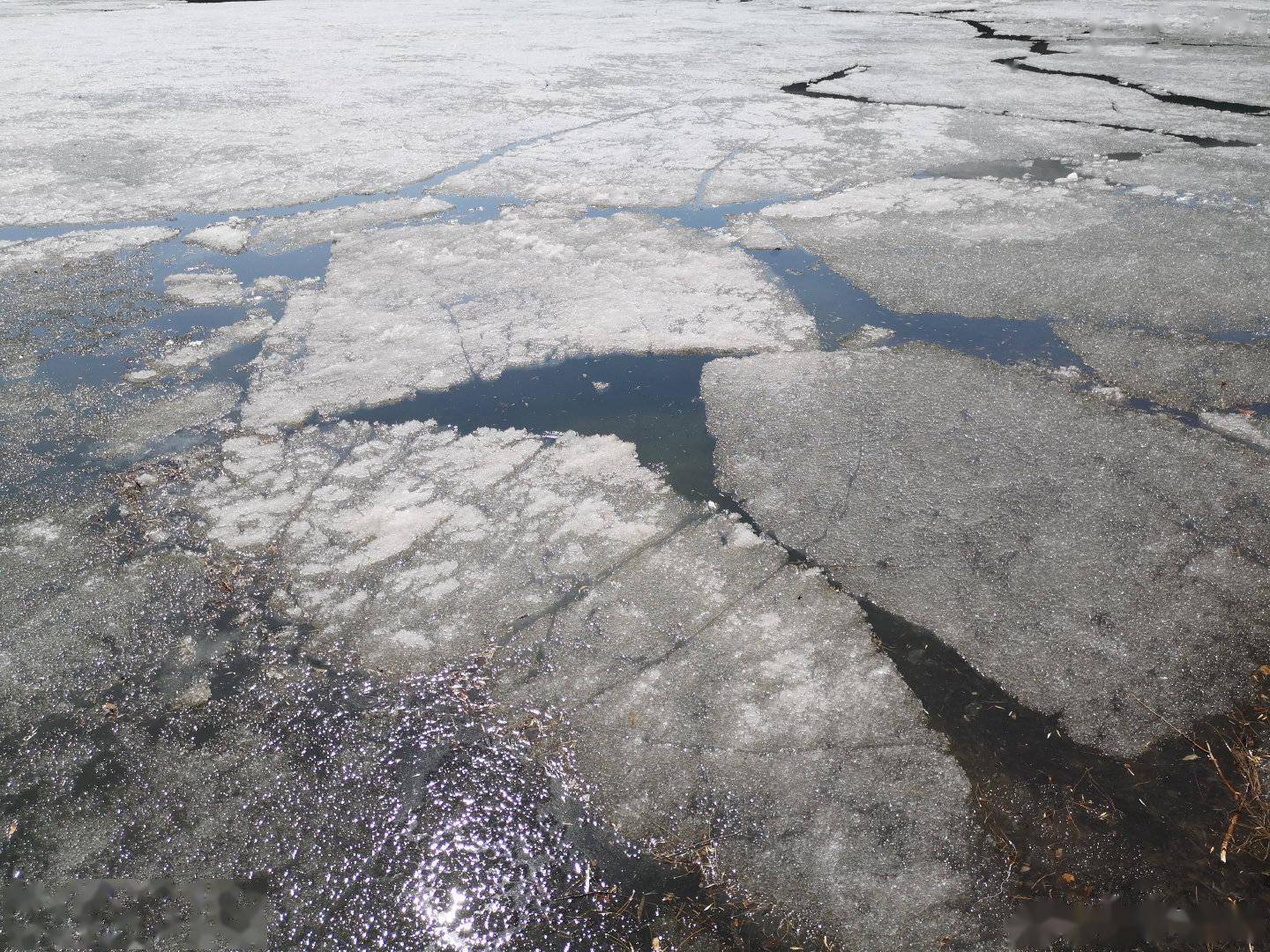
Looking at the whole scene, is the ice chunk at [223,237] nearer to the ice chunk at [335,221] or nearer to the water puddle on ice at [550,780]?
the ice chunk at [335,221]

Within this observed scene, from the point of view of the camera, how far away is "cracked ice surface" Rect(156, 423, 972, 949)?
4.61 feet

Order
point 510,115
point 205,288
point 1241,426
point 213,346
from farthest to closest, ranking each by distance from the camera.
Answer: point 510,115, point 205,288, point 213,346, point 1241,426

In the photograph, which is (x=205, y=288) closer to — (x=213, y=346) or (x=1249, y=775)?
(x=213, y=346)

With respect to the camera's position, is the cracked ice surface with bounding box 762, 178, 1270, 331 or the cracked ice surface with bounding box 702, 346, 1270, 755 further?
the cracked ice surface with bounding box 762, 178, 1270, 331

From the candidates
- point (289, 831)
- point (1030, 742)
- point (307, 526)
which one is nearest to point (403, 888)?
point (289, 831)

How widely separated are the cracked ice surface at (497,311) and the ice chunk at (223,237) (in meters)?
0.64

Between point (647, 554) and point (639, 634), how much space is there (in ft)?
0.94

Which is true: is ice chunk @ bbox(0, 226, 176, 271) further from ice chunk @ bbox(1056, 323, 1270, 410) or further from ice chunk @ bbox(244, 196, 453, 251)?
ice chunk @ bbox(1056, 323, 1270, 410)

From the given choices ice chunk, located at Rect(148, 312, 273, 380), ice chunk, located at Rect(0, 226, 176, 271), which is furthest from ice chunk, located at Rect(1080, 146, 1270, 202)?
ice chunk, located at Rect(0, 226, 176, 271)

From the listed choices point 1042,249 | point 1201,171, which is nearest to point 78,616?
point 1042,249

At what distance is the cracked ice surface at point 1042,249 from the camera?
321 centimetres

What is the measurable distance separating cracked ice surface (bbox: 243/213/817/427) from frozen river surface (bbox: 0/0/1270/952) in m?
0.03

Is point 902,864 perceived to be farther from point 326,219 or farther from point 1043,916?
point 326,219

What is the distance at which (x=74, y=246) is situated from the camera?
4.20m
